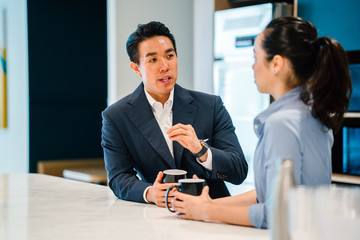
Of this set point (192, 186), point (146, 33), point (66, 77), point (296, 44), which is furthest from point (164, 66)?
point (66, 77)

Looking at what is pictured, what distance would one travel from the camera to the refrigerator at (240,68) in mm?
3656

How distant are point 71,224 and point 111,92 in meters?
2.85

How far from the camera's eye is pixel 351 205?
744 millimetres

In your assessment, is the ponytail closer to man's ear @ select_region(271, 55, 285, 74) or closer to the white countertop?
man's ear @ select_region(271, 55, 285, 74)

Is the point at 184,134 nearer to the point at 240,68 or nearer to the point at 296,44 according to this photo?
the point at 296,44

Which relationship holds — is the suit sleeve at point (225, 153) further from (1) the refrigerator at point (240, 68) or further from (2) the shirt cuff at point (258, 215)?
(1) the refrigerator at point (240, 68)

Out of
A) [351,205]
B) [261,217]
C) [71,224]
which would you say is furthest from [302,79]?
[71,224]

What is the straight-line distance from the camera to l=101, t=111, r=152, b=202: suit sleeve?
73.5 inches

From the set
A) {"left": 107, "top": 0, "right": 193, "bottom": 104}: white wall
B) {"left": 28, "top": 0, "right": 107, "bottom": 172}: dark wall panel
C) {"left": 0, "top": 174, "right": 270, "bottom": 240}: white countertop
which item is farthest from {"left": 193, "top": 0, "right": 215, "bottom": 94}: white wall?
{"left": 0, "top": 174, "right": 270, "bottom": 240}: white countertop

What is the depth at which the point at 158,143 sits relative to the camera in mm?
2068

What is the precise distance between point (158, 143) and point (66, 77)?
10.9 feet

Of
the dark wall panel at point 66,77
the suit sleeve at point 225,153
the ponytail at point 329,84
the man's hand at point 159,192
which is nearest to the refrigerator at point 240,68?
the suit sleeve at point 225,153

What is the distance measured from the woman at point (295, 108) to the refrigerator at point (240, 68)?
2242 millimetres

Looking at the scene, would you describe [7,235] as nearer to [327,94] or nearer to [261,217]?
[261,217]
